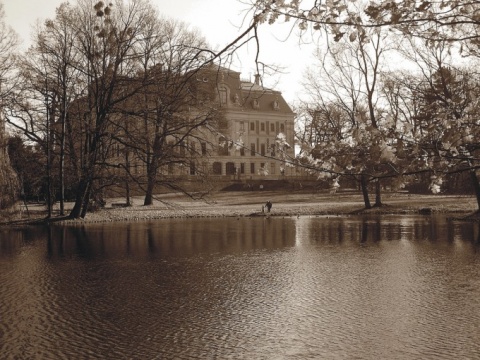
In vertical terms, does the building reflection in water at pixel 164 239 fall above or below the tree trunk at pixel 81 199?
below

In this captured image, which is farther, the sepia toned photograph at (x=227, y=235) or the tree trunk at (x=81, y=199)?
the tree trunk at (x=81, y=199)

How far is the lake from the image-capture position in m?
7.92

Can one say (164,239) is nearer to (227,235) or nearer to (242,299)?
(227,235)

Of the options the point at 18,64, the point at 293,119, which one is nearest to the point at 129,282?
the point at 18,64

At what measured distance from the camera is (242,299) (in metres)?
10.9

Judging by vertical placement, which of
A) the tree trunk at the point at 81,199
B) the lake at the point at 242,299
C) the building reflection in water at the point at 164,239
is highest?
the tree trunk at the point at 81,199

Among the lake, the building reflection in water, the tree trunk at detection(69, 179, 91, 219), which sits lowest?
the lake

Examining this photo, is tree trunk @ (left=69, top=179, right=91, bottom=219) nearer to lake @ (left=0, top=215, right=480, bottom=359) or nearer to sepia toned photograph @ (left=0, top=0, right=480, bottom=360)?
sepia toned photograph @ (left=0, top=0, right=480, bottom=360)

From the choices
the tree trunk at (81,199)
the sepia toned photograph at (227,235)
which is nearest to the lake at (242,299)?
the sepia toned photograph at (227,235)

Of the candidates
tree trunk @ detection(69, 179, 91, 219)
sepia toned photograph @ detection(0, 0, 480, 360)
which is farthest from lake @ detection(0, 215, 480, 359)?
tree trunk @ detection(69, 179, 91, 219)

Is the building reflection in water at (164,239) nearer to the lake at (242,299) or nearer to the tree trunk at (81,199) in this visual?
the lake at (242,299)

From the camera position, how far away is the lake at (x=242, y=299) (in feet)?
26.0

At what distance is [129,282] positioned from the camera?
42.4 ft

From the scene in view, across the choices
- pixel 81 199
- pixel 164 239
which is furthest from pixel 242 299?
pixel 81 199
